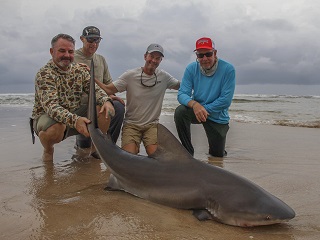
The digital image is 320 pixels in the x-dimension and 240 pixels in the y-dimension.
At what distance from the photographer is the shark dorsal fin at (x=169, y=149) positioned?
3.02 metres

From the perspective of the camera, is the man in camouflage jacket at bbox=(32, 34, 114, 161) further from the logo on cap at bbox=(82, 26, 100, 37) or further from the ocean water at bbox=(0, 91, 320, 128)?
the ocean water at bbox=(0, 91, 320, 128)

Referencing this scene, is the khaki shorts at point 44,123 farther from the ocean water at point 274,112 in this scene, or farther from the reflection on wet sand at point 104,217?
the ocean water at point 274,112

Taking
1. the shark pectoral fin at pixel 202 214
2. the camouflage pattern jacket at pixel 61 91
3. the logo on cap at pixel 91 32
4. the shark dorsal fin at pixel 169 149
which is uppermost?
the logo on cap at pixel 91 32

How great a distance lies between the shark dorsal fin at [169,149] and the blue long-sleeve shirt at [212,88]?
2.06 m

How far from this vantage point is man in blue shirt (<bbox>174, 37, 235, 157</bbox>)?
5039 mm

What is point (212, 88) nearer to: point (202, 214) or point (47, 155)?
point (47, 155)

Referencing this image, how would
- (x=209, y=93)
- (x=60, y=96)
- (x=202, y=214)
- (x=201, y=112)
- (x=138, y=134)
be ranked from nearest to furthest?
(x=202, y=214) → (x=60, y=96) → (x=201, y=112) → (x=138, y=134) → (x=209, y=93)

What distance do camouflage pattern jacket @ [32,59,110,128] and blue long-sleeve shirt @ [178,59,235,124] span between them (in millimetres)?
1299

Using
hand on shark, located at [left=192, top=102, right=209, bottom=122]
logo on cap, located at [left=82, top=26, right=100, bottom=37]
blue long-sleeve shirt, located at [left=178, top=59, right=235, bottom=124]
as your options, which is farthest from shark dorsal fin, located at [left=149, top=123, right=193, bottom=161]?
logo on cap, located at [left=82, top=26, right=100, bottom=37]

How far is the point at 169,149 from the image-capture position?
308cm

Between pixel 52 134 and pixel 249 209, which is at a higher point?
pixel 52 134

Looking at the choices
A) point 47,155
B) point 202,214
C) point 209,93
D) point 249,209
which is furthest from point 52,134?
point 249,209

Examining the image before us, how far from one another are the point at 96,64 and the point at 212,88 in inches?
74.6

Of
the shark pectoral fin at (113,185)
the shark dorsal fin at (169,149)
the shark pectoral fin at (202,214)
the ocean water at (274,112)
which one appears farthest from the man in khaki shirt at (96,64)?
the ocean water at (274,112)
